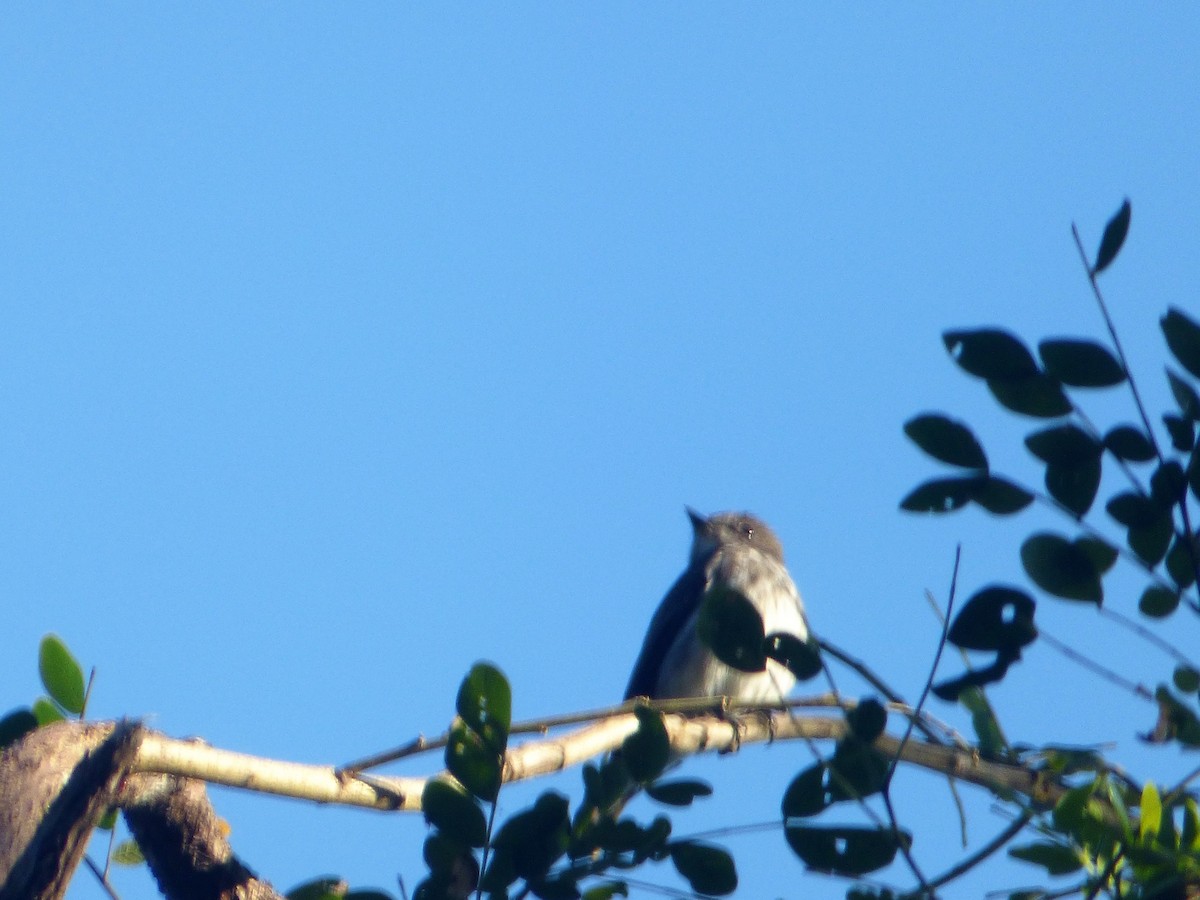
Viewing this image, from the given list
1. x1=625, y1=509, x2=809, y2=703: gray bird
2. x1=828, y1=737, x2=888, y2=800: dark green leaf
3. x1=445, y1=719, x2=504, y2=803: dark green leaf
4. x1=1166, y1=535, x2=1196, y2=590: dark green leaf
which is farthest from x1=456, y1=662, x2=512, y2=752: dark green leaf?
x1=625, y1=509, x2=809, y2=703: gray bird

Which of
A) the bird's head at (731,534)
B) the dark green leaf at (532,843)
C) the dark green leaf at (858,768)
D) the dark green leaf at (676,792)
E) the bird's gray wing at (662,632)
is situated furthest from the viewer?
the bird's head at (731,534)

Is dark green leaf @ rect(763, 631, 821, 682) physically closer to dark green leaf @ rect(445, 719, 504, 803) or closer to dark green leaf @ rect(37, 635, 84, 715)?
dark green leaf @ rect(445, 719, 504, 803)

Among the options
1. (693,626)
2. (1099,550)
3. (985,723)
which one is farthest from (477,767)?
(693,626)

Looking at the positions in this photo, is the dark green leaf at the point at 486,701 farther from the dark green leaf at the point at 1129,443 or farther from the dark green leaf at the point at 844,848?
the dark green leaf at the point at 1129,443

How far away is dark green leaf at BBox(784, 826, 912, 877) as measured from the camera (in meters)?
2.32

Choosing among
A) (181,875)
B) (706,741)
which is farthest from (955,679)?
(706,741)

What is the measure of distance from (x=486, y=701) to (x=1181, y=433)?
4.16 feet

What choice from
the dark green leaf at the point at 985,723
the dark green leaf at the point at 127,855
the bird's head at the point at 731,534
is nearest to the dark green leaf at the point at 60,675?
the dark green leaf at the point at 127,855

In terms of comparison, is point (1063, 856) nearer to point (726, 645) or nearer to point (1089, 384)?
point (726, 645)

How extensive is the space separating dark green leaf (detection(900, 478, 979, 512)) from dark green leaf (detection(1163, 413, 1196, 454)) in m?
0.28

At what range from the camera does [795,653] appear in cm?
223

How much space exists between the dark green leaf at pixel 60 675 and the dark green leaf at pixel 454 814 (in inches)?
50.1

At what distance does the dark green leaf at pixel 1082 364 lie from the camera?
202 cm

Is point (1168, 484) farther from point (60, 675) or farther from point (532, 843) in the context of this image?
point (60, 675)
